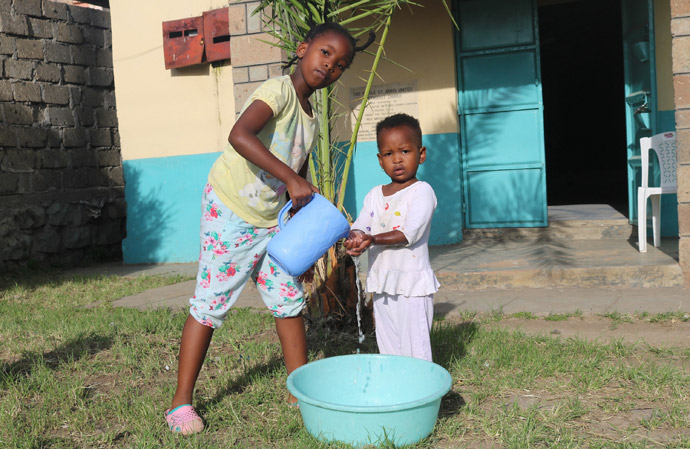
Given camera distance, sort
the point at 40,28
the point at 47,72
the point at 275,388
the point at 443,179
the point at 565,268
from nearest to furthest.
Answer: the point at 275,388 → the point at 565,268 → the point at 443,179 → the point at 40,28 → the point at 47,72

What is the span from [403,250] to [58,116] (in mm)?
6392

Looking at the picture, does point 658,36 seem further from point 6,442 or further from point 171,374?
point 6,442

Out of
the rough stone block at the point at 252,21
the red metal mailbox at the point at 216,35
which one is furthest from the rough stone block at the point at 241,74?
the red metal mailbox at the point at 216,35

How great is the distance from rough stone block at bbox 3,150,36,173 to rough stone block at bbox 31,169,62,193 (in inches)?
4.4

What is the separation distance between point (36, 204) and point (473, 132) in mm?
5090

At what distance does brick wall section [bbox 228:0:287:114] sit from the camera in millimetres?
4988

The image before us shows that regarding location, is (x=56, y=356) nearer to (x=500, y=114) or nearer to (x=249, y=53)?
(x=249, y=53)

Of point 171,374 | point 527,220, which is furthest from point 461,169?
point 171,374

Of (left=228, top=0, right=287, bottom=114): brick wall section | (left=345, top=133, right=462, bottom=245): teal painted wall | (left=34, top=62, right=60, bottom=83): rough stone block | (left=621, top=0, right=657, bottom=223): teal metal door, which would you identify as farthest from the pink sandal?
(left=34, top=62, right=60, bottom=83): rough stone block

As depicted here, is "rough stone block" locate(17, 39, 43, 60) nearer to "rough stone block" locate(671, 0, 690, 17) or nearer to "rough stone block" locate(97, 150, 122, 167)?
"rough stone block" locate(97, 150, 122, 167)

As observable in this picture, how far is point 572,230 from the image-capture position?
6.13 metres

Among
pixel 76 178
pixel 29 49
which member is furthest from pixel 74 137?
pixel 29 49

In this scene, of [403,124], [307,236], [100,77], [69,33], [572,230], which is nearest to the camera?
[307,236]

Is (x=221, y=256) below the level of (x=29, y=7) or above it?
below
